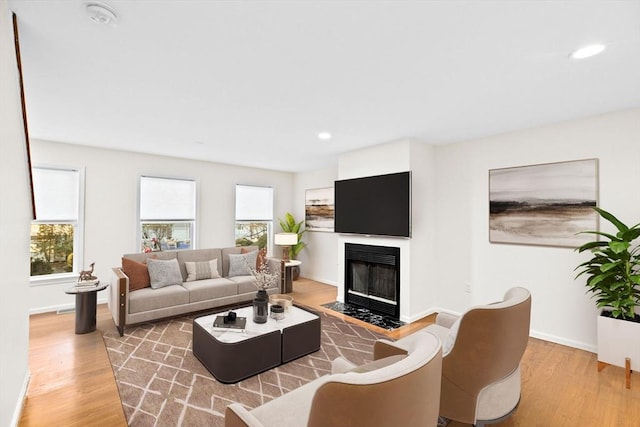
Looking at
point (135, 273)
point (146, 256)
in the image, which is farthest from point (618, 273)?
point (146, 256)

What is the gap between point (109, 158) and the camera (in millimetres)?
4730

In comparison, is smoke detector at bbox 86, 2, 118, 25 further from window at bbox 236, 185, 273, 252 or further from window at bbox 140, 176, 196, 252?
window at bbox 236, 185, 273, 252

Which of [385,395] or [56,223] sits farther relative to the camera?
[56,223]

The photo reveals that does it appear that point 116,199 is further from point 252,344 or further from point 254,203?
point 252,344

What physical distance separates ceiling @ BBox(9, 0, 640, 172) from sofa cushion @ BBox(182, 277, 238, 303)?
2.19 m

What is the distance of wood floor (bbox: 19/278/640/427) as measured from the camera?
2.07m

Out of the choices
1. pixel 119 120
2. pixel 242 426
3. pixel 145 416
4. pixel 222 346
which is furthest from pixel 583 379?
pixel 119 120

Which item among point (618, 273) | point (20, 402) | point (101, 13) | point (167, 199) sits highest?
point (101, 13)

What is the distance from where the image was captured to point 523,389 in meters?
2.45

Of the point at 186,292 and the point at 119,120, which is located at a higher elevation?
the point at 119,120

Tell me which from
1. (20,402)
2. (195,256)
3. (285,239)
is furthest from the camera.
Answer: (285,239)

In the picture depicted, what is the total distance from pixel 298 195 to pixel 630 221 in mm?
5635

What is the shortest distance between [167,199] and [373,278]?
13.2ft

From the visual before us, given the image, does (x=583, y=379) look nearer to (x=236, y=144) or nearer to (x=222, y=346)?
(x=222, y=346)
